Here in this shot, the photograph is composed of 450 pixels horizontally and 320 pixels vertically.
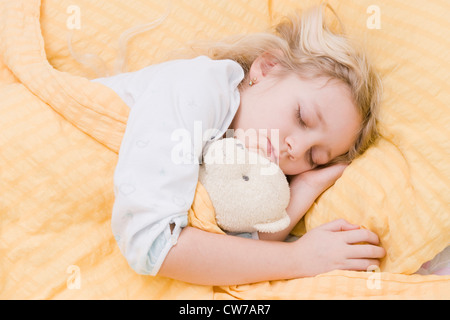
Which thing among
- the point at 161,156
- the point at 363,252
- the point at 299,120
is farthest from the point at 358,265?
the point at 161,156

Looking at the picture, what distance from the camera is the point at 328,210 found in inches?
44.1

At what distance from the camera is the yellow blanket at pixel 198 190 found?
0.98m

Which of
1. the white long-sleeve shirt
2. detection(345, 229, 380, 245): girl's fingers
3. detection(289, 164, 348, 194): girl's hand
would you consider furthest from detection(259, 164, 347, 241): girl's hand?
the white long-sleeve shirt

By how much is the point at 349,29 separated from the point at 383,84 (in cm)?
18

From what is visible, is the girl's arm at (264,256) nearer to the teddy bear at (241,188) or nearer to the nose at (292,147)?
the teddy bear at (241,188)

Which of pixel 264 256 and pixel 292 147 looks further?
Answer: pixel 292 147

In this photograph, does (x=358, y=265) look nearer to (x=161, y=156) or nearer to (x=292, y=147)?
(x=292, y=147)

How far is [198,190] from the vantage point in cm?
99

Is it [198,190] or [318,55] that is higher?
[318,55]

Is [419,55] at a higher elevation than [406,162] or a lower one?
higher

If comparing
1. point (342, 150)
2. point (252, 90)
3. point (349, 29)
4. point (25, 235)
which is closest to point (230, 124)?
point (252, 90)

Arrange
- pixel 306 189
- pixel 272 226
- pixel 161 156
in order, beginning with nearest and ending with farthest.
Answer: pixel 161 156 → pixel 272 226 → pixel 306 189

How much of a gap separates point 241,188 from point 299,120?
22 cm

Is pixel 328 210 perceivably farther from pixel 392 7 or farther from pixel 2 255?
pixel 2 255
